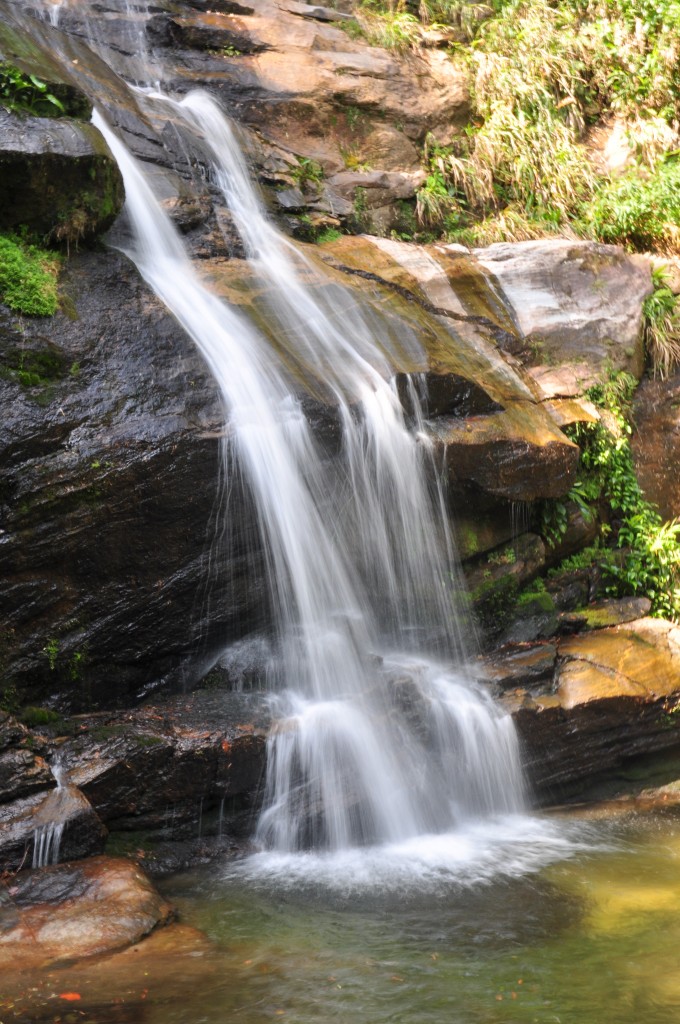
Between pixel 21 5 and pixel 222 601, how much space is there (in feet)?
24.2

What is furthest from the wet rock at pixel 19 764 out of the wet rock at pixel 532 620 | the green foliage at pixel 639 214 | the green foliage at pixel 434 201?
the green foliage at pixel 639 214

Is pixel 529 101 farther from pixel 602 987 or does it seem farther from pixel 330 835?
pixel 602 987

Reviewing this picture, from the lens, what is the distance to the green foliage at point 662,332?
959 centimetres

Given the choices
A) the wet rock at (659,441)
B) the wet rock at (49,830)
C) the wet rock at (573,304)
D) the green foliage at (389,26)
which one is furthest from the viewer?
the green foliage at (389,26)

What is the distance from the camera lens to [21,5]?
376 inches

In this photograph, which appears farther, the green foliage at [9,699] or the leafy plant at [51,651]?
the leafy plant at [51,651]

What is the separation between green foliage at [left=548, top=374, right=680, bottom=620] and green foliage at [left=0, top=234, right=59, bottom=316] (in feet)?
16.5

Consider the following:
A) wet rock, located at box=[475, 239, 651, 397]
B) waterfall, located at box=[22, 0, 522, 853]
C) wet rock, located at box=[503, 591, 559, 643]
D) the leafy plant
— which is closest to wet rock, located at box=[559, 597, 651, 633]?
wet rock, located at box=[503, 591, 559, 643]

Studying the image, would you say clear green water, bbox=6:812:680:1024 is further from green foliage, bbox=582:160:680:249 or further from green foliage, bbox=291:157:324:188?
green foliage, bbox=582:160:680:249

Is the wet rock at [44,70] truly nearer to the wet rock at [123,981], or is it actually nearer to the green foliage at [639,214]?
the wet rock at [123,981]

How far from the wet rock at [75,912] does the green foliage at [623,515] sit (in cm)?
501

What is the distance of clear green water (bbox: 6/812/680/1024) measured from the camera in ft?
12.4

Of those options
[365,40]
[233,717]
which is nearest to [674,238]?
[365,40]

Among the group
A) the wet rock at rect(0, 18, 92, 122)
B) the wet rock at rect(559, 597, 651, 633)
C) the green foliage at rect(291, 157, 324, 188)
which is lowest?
the wet rock at rect(559, 597, 651, 633)
